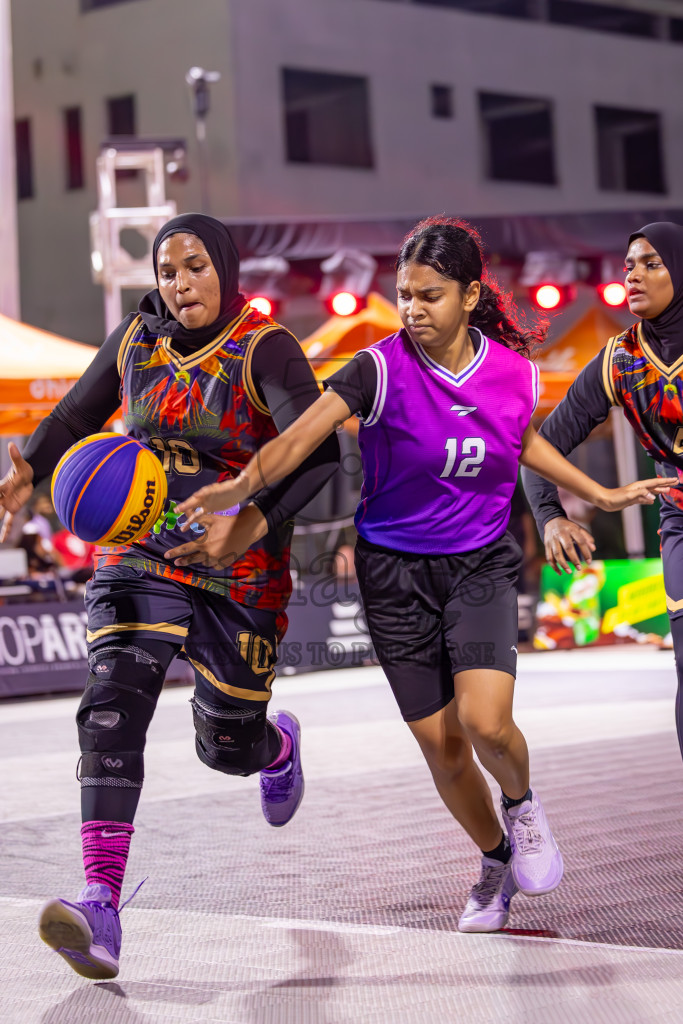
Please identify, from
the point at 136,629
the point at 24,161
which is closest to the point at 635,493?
the point at 136,629

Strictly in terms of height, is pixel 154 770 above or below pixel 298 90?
below

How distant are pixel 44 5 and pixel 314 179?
580 cm

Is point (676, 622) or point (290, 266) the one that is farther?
point (290, 266)

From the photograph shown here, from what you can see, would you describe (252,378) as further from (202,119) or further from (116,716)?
(202,119)

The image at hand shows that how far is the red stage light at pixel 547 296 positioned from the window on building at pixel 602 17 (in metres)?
12.0

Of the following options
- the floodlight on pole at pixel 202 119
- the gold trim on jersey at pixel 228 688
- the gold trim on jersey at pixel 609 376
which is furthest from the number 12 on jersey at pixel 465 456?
the floodlight on pole at pixel 202 119

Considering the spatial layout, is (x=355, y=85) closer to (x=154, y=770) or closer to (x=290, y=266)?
(x=290, y=266)

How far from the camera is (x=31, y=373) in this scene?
1053cm

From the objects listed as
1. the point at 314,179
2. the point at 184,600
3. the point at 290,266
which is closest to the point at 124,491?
the point at 184,600

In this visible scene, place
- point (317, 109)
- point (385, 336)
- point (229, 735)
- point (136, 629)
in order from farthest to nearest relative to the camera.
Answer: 1. point (317, 109)
2. point (385, 336)
3. point (229, 735)
4. point (136, 629)

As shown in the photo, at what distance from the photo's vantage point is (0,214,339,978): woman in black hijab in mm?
3316

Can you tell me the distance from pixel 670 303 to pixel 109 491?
6.10ft

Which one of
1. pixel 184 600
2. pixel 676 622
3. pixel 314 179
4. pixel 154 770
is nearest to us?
pixel 184 600

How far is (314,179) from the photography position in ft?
69.2
